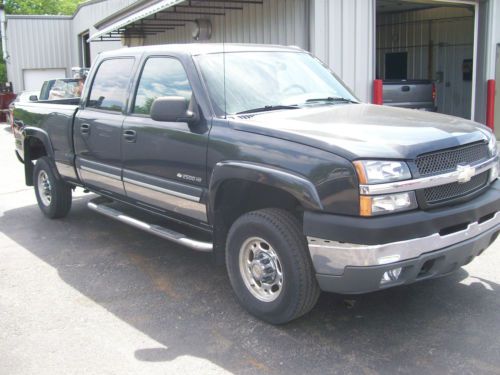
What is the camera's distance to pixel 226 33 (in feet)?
40.0

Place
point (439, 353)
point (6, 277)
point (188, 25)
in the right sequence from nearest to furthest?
point (439, 353)
point (6, 277)
point (188, 25)

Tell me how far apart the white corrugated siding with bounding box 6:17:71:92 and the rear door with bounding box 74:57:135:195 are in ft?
89.7

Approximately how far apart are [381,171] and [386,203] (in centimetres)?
19

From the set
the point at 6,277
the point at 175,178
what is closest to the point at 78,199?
the point at 6,277

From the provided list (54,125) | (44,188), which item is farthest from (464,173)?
(44,188)

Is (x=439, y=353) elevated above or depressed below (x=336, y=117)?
below

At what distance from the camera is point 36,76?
31.6m

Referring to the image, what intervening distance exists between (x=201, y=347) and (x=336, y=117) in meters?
1.88

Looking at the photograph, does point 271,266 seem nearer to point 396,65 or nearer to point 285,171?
point 285,171

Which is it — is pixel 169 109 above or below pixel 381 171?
above

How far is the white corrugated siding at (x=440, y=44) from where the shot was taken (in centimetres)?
1552

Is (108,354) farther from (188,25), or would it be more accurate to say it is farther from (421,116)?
(188,25)

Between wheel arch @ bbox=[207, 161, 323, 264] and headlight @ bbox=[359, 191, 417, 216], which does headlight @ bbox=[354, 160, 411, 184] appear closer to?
headlight @ bbox=[359, 191, 417, 216]

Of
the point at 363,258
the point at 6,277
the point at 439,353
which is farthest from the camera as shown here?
the point at 6,277
